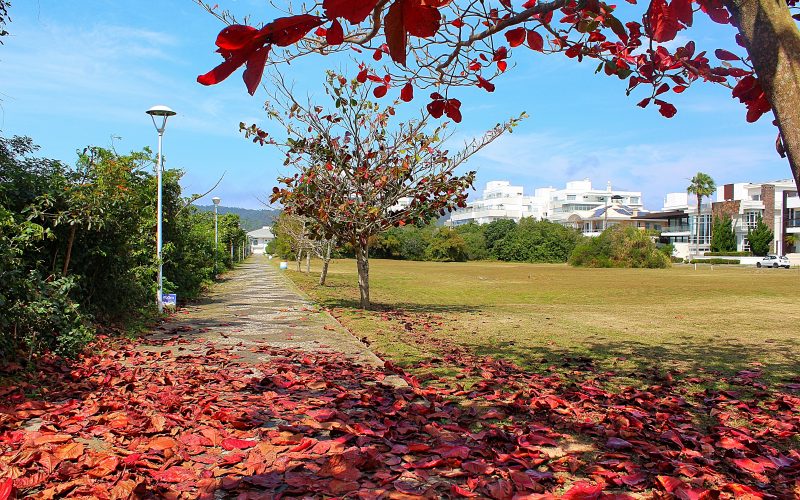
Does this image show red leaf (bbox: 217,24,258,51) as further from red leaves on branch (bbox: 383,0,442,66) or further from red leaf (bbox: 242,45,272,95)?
red leaves on branch (bbox: 383,0,442,66)

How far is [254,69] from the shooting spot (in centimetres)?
123

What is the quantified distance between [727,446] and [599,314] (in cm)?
1075

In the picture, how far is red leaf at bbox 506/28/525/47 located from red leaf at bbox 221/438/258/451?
2.61 meters

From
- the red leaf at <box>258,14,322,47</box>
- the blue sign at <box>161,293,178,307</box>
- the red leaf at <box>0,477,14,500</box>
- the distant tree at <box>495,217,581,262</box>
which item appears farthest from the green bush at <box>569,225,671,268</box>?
the red leaf at <box>258,14,322,47</box>

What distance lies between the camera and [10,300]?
5.45 meters

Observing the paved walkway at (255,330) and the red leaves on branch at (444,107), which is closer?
the red leaves on branch at (444,107)

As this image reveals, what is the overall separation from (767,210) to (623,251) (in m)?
27.1

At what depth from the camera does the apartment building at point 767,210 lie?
68000 mm

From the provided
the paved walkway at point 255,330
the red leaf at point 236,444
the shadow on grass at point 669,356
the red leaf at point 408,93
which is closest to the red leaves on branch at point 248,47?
the red leaf at point 408,93

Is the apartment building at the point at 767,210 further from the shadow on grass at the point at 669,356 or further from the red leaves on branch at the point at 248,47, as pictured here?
the red leaves on branch at the point at 248,47

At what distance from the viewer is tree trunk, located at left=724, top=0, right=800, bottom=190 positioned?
173 centimetres

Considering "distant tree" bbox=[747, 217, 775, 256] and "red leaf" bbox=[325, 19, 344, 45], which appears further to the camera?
"distant tree" bbox=[747, 217, 775, 256]

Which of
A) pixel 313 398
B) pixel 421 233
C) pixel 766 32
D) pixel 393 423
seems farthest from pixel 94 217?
pixel 421 233

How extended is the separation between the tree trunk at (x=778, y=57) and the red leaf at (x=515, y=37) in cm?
114
